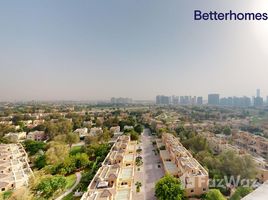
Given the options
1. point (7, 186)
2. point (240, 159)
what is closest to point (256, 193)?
point (240, 159)

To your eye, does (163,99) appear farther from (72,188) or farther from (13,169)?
(72,188)

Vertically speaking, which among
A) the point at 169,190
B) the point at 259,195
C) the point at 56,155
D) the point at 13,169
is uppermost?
the point at 259,195

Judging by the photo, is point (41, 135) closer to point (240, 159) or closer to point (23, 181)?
point (23, 181)

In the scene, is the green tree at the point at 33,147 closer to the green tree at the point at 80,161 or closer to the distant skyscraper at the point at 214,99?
the green tree at the point at 80,161

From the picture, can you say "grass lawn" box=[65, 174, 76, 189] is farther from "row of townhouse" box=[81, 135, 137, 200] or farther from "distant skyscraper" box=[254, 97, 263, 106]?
"distant skyscraper" box=[254, 97, 263, 106]

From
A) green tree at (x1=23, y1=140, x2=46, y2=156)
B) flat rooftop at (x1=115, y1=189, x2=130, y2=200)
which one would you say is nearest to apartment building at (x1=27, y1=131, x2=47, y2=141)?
green tree at (x1=23, y1=140, x2=46, y2=156)

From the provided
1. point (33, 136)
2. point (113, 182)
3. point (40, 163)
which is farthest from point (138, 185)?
point (33, 136)
